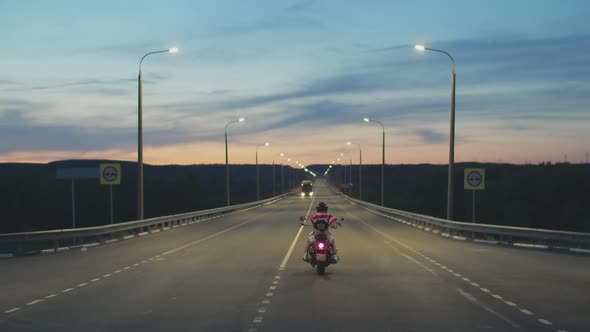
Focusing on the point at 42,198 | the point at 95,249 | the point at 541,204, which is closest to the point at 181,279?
the point at 95,249

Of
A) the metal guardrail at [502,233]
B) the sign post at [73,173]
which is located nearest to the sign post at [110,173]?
the sign post at [73,173]

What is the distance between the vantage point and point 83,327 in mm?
10484

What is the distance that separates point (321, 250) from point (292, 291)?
2873mm

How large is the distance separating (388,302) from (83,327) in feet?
17.2

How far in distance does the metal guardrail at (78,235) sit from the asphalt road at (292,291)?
1098 millimetres

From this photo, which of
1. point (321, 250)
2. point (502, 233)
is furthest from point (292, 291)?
point (502, 233)

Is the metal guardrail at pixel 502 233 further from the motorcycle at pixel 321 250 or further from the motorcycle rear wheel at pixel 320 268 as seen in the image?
the motorcycle rear wheel at pixel 320 268

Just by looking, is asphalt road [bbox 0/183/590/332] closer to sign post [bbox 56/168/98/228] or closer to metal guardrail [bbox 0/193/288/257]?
metal guardrail [bbox 0/193/288/257]

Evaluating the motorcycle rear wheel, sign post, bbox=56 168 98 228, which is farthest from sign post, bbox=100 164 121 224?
the motorcycle rear wheel

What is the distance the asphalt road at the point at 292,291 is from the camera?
428 inches

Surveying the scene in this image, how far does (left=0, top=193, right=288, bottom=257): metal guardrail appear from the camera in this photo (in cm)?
2441

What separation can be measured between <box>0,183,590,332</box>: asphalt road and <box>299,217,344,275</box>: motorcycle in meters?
0.34

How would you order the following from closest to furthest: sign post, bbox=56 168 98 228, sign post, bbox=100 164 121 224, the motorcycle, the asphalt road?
the asphalt road < the motorcycle < sign post, bbox=56 168 98 228 < sign post, bbox=100 164 121 224

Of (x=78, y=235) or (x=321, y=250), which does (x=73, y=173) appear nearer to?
(x=78, y=235)
